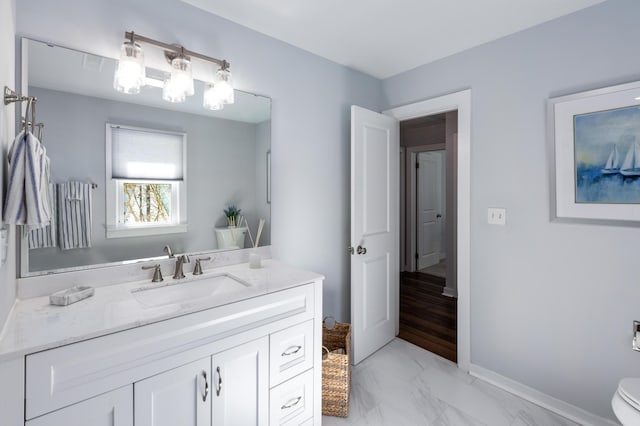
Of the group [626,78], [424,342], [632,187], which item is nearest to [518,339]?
[424,342]

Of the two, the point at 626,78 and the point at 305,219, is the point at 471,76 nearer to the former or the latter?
the point at 626,78

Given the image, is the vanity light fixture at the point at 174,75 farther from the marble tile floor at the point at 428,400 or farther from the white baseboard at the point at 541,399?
the white baseboard at the point at 541,399

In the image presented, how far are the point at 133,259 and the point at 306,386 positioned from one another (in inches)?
43.8

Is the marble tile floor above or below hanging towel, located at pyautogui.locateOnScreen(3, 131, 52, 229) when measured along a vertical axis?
below

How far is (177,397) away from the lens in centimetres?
120

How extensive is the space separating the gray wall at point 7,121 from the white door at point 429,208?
4907 mm

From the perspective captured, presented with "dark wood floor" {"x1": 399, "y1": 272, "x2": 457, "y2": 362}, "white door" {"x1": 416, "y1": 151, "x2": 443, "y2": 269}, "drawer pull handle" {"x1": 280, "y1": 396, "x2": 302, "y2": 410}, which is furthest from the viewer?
"white door" {"x1": 416, "y1": 151, "x2": 443, "y2": 269}

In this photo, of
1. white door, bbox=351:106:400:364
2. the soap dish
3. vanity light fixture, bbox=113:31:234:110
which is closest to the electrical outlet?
white door, bbox=351:106:400:364

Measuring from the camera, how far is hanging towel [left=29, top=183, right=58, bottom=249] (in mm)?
1343

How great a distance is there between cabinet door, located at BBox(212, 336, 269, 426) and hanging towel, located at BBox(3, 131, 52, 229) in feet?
2.79

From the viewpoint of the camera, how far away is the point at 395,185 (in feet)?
9.36

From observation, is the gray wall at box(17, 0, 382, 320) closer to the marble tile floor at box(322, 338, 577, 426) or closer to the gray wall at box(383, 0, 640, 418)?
the marble tile floor at box(322, 338, 577, 426)

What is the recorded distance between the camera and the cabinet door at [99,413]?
959 mm

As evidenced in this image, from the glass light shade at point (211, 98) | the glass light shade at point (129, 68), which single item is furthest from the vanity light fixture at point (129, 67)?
the glass light shade at point (211, 98)
